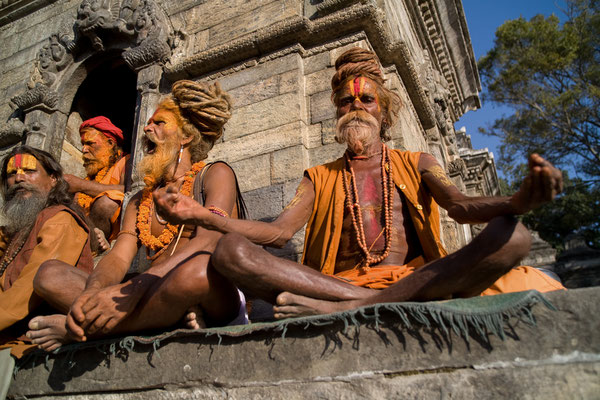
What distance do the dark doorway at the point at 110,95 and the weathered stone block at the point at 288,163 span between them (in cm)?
364

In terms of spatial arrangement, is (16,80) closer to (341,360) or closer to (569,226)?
(341,360)

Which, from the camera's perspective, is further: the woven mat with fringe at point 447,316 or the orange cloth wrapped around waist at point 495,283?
the orange cloth wrapped around waist at point 495,283

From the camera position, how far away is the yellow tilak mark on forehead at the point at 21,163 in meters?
3.51

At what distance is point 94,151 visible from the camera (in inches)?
191

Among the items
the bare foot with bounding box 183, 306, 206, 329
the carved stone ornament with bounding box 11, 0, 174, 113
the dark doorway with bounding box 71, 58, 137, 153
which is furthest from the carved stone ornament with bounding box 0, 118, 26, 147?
the bare foot with bounding box 183, 306, 206, 329

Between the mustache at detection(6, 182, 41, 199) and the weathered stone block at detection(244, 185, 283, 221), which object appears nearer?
the mustache at detection(6, 182, 41, 199)

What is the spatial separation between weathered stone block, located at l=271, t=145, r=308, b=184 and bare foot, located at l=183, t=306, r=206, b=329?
1.84m

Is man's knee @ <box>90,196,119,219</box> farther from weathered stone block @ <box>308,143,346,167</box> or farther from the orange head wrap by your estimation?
the orange head wrap

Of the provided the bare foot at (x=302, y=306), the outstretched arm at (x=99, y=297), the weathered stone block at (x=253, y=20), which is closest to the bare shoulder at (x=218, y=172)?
the outstretched arm at (x=99, y=297)

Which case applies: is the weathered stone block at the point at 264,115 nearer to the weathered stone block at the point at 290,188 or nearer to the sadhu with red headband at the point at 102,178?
the weathered stone block at the point at 290,188

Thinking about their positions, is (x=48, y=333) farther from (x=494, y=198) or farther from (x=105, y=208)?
(x=494, y=198)

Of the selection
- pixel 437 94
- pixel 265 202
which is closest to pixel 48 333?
pixel 265 202

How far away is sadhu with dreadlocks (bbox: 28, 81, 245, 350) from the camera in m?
2.04

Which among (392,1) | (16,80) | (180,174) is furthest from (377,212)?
(16,80)
